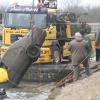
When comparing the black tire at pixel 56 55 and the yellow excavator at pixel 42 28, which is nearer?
the yellow excavator at pixel 42 28

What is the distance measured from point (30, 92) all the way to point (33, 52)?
270 centimetres

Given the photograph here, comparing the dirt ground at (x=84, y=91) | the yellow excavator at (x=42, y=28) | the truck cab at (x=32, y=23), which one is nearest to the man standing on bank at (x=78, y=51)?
the dirt ground at (x=84, y=91)

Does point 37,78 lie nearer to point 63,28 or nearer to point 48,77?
point 48,77

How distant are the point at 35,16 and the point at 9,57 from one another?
465 cm

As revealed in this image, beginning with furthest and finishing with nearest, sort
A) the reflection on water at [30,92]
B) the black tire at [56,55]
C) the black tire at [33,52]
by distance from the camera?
the black tire at [56,55] < the black tire at [33,52] < the reflection on water at [30,92]

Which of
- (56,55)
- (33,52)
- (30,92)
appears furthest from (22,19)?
(30,92)

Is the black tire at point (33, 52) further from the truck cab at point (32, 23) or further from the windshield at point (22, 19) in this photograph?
the windshield at point (22, 19)

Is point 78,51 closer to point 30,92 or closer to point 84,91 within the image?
point 30,92

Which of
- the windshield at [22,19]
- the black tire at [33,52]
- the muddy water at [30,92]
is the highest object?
the windshield at [22,19]

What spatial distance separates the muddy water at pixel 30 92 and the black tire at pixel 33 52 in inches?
46.2

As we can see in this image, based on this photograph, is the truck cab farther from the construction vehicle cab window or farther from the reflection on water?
the reflection on water

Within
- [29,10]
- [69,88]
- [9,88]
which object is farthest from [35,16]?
[69,88]

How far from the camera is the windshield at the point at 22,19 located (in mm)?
23391

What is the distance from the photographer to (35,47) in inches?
768
